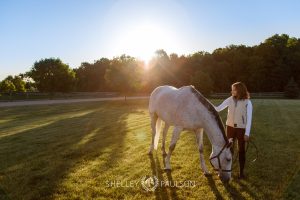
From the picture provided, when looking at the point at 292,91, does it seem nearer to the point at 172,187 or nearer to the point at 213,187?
the point at 213,187

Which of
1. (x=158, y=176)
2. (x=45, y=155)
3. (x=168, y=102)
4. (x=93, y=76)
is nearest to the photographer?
(x=158, y=176)

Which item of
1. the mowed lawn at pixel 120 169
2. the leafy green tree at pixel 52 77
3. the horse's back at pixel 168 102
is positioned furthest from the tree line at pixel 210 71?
the horse's back at pixel 168 102

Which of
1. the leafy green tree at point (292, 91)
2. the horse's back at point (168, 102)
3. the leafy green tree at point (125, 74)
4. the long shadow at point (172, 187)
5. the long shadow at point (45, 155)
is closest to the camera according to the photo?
the long shadow at point (172, 187)

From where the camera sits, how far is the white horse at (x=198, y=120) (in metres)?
6.35

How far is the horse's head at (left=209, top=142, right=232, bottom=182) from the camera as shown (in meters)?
6.29

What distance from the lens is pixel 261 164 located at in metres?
8.19

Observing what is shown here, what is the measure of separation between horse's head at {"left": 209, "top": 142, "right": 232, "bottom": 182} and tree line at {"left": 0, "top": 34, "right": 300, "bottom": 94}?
144ft

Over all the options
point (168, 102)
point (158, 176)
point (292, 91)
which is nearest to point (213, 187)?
point (158, 176)

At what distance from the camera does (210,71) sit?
71562mm

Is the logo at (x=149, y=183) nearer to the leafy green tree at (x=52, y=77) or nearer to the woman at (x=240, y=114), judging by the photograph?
the woman at (x=240, y=114)

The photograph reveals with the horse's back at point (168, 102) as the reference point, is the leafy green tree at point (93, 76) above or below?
above

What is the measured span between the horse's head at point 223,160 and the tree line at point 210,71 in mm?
43740

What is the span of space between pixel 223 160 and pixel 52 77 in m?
54.3

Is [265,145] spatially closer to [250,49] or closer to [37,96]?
[37,96]
